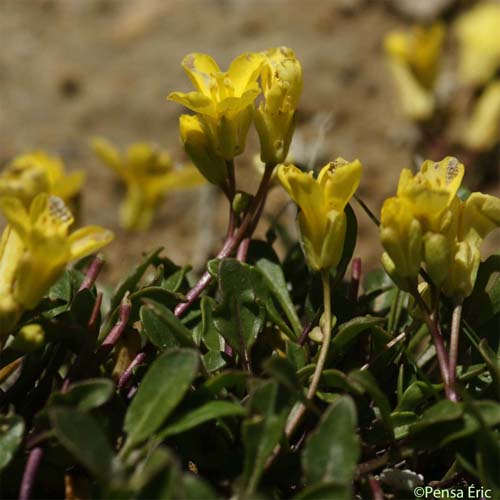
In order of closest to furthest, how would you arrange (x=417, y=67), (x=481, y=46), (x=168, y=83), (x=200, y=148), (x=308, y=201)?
(x=308, y=201) → (x=200, y=148) → (x=417, y=67) → (x=481, y=46) → (x=168, y=83)

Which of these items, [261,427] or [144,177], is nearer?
[261,427]

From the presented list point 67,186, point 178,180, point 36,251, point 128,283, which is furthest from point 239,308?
point 178,180

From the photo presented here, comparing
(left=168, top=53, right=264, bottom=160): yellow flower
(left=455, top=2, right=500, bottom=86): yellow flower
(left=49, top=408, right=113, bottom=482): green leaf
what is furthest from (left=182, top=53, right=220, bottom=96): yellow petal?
(left=455, top=2, right=500, bottom=86): yellow flower

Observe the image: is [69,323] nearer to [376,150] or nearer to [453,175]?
[453,175]

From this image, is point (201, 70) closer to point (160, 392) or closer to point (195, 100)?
point (195, 100)

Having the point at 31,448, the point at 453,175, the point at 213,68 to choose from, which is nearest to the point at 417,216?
the point at 453,175

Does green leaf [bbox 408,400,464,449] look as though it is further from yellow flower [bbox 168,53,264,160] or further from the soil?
the soil
